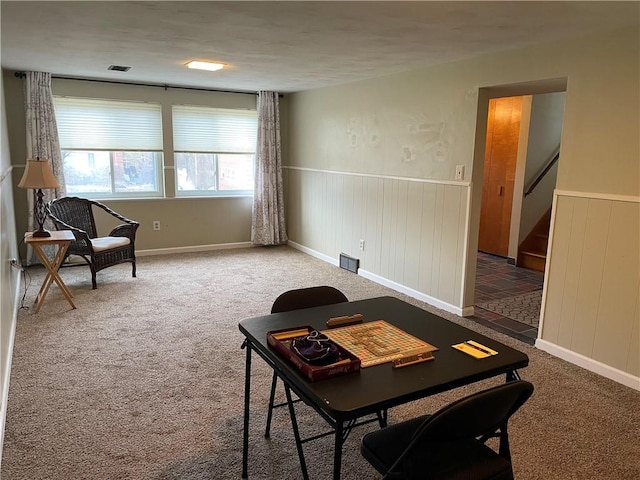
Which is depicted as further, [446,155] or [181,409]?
[446,155]

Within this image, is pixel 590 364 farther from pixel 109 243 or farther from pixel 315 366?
pixel 109 243

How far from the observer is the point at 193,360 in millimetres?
3111

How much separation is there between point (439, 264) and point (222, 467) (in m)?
2.77

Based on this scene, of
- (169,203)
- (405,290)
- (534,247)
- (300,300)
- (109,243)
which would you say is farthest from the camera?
(169,203)

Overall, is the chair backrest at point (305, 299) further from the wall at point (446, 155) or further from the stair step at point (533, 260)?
the stair step at point (533, 260)

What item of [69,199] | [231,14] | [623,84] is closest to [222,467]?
[231,14]

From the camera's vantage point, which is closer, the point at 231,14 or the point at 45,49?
the point at 231,14

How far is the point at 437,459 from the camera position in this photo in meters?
1.50

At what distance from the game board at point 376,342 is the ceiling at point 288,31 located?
1.68 m

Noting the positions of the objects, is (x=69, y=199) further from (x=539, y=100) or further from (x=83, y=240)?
(x=539, y=100)

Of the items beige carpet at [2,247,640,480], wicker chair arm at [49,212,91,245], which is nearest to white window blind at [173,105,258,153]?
wicker chair arm at [49,212,91,245]

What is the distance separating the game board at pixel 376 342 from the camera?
161cm

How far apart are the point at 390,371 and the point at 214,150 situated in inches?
211

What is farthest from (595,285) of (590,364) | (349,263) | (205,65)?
(205,65)
